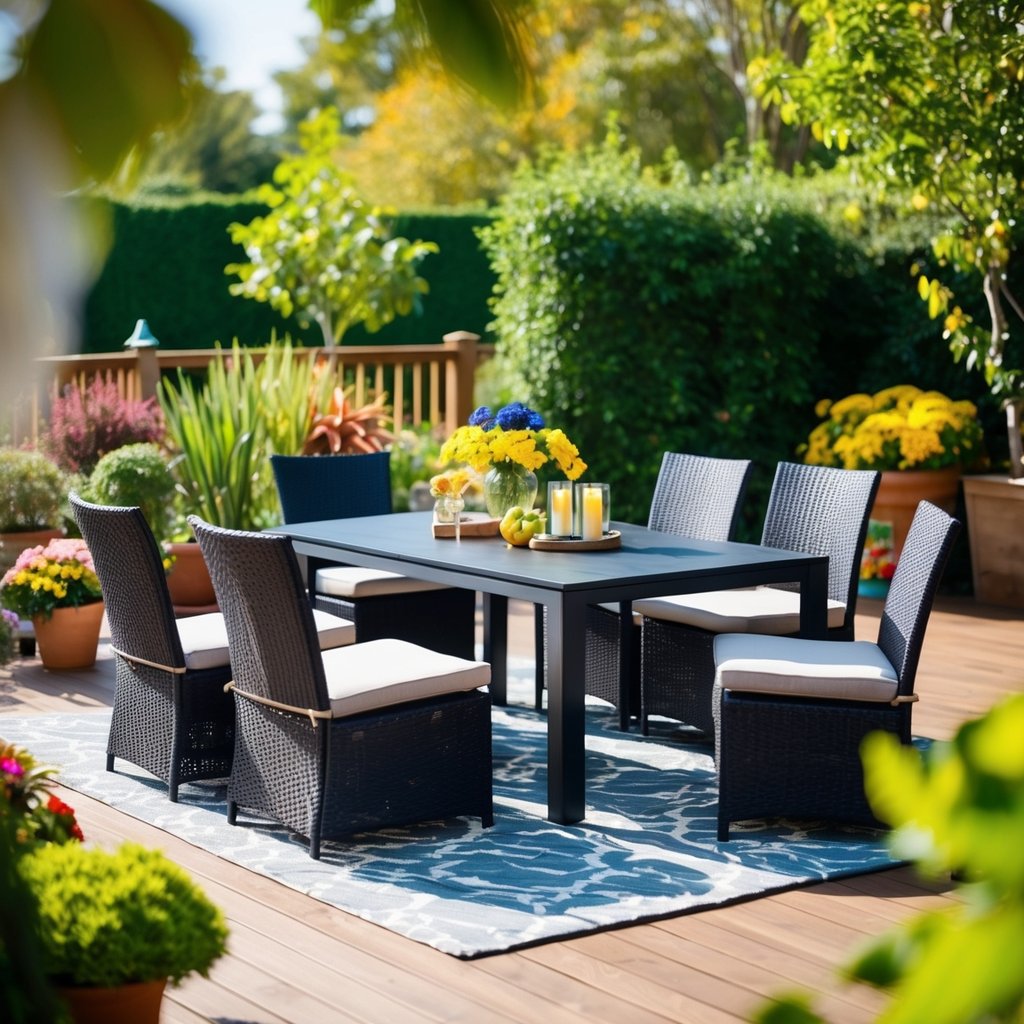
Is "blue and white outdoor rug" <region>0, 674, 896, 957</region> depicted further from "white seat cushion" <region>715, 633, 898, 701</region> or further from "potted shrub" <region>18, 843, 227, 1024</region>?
"potted shrub" <region>18, 843, 227, 1024</region>

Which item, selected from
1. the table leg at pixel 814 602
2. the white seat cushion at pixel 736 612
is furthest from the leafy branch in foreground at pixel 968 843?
the white seat cushion at pixel 736 612

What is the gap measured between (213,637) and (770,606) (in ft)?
6.02

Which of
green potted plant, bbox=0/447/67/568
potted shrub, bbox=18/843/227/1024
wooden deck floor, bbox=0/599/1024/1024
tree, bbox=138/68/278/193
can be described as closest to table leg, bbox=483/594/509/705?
wooden deck floor, bbox=0/599/1024/1024

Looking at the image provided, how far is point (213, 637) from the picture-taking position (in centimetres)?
454

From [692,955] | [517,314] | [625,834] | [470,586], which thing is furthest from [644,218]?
[692,955]

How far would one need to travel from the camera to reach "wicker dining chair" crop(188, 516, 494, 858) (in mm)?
3801

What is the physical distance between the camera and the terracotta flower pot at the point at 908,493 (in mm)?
7914

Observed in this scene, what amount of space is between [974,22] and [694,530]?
10.2 ft

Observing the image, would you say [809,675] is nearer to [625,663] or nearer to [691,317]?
[625,663]

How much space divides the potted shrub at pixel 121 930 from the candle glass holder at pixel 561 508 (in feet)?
8.20

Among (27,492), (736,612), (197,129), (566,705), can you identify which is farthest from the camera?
(27,492)

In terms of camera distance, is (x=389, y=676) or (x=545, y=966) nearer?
(x=545, y=966)

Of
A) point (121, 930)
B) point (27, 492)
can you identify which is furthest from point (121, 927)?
point (27, 492)

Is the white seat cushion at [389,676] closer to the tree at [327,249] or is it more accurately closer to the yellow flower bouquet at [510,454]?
the yellow flower bouquet at [510,454]
